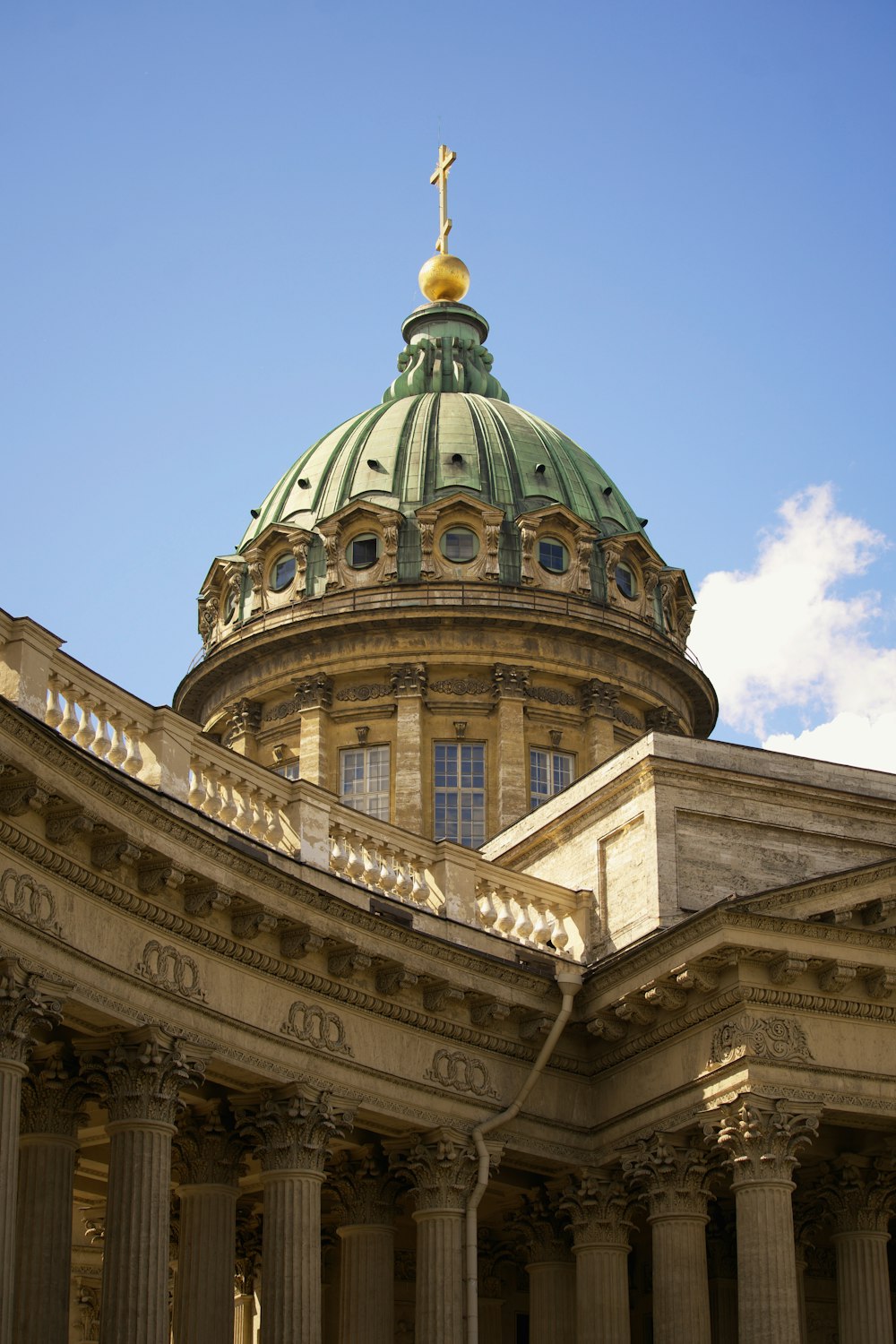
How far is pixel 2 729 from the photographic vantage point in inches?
718

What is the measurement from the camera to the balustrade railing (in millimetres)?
20734

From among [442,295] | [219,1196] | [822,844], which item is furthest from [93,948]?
[442,295]

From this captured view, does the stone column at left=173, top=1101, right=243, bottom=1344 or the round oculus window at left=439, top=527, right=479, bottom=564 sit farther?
the round oculus window at left=439, top=527, right=479, bottom=564

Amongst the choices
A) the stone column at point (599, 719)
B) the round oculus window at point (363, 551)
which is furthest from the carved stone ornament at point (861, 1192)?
the round oculus window at point (363, 551)


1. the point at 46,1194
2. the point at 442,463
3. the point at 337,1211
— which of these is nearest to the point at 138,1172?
the point at 46,1194


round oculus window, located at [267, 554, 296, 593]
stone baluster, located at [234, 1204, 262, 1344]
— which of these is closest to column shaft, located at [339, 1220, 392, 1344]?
stone baluster, located at [234, 1204, 262, 1344]

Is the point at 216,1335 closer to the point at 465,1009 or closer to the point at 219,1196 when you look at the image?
the point at 219,1196

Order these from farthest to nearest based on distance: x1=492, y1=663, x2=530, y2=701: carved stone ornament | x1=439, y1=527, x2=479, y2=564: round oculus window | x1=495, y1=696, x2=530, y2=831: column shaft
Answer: x1=439, y1=527, x2=479, y2=564: round oculus window → x1=492, y1=663, x2=530, y2=701: carved stone ornament → x1=495, y1=696, x2=530, y2=831: column shaft

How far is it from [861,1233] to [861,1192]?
0.53 meters

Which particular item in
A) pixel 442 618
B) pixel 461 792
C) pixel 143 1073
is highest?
pixel 442 618

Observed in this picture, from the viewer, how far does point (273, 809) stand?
23938 mm

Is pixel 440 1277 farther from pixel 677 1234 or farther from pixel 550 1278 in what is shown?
pixel 550 1278

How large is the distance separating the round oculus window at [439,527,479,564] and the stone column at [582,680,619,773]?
Answer: 4.12 metres

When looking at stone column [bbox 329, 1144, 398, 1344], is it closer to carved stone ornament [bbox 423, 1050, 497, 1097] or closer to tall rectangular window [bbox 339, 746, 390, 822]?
carved stone ornament [bbox 423, 1050, 497, 1097]
